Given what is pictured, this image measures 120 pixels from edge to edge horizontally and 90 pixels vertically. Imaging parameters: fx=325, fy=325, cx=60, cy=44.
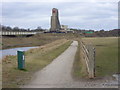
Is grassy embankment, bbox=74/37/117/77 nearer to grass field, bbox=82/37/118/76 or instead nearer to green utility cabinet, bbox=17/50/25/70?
grass field, bbox=82/37/118/76

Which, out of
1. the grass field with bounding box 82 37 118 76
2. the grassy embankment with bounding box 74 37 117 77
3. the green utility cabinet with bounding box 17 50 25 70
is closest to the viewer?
the grassy embankment with bounding box 74 37 117 77

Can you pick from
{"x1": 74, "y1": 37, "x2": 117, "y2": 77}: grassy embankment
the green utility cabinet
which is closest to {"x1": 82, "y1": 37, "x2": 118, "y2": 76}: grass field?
{"x1": 74, "y1": 37, "x2": 117, "y2": 77}: grassy embankment

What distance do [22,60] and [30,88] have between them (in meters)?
5.60

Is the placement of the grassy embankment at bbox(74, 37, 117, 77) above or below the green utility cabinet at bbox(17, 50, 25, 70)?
below

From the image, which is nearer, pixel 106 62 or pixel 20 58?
pixel 20 58

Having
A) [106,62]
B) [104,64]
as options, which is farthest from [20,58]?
[106,62]

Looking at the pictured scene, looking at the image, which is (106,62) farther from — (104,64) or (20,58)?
(20,58)

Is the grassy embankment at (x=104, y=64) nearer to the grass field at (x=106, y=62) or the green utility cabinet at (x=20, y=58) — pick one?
the grass field at (x=106, y=62)

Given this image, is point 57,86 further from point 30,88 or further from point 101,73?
point 101,73

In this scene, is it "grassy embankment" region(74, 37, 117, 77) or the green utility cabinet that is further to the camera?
the green utility cabinet

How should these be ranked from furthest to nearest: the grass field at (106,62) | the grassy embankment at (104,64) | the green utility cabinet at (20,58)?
the green utility cabinet at (20,58) < the grass field at (106,62) < the grassy embankment at (104,64)

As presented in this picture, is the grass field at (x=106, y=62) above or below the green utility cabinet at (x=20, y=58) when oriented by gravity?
below

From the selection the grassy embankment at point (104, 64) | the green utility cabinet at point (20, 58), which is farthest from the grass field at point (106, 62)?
the green utility cabinet at point (20, 58)

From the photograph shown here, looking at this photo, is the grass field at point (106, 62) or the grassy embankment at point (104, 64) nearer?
the grassy embankment at point (104, 64)
